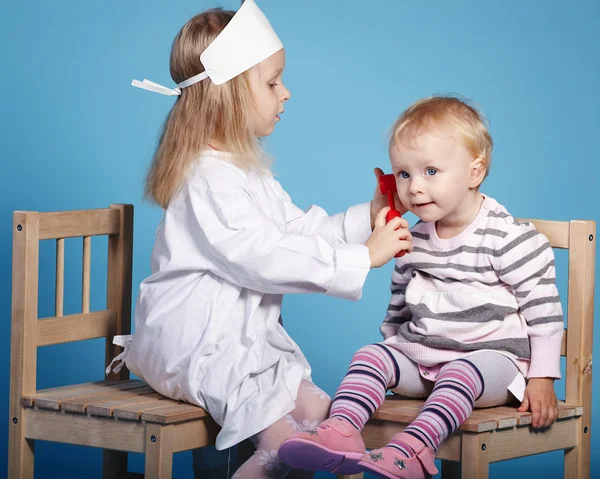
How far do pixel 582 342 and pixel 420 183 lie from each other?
0.42 m

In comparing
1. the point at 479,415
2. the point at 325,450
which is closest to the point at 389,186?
the point at 479,415

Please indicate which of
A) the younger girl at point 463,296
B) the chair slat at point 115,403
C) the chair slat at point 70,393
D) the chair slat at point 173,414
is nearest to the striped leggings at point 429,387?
the younger girl at point 463,296

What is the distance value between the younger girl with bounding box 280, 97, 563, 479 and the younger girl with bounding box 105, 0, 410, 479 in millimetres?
91

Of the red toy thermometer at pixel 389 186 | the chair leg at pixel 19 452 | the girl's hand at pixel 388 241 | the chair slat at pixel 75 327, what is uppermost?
the red toy thermometer at pixel 389 186

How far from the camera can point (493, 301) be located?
1871mm

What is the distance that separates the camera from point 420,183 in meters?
1.86

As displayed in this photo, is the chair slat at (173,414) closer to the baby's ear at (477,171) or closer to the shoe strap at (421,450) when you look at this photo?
the shoe strap at (421,450)

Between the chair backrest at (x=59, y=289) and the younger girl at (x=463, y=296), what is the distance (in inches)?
22.6

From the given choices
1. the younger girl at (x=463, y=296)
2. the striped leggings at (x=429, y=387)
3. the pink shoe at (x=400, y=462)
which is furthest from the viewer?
the younger girl at (x=463, y=296)

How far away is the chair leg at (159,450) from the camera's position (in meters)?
1.77

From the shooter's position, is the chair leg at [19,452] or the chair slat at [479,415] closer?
the chair slat at [479,415]

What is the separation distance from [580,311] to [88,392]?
0.90 metres

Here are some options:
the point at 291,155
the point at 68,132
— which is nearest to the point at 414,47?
the point at 291,155

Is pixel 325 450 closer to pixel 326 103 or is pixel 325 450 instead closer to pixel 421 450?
pixel 421 450
